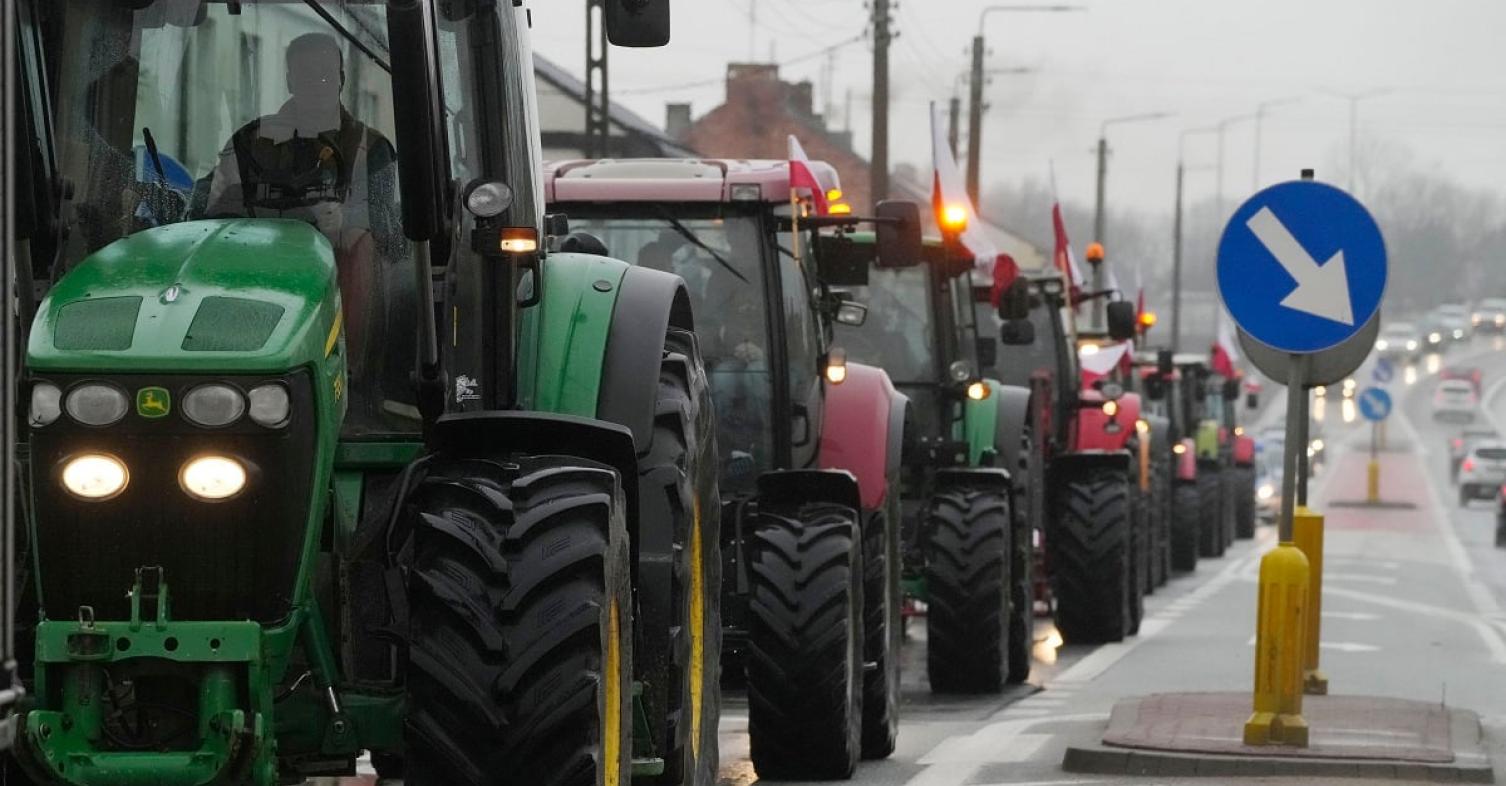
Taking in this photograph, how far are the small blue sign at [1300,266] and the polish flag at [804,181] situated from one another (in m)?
1.75

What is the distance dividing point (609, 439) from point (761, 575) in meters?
4.55

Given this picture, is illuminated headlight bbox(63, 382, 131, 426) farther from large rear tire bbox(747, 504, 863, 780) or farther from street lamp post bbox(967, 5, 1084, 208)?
street lamp post bbox(967, 5, 1084, 208)

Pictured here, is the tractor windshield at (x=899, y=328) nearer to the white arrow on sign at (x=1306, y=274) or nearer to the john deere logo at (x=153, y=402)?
the white arrow on sign at (x=1306, y=274)

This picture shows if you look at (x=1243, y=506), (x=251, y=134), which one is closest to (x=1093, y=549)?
(x=251, y=134)

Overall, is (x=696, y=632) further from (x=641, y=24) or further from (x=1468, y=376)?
(x=1468, y=376)

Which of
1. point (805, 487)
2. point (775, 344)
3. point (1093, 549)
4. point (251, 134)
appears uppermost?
point (251, 134)

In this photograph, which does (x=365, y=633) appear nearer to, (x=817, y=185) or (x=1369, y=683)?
(x=817, y=185)

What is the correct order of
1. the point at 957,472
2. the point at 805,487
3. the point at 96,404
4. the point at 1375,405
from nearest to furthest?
1. the point at 96,404
2. the point at 805,487
3. the point at 957,472
4. the point at 1375,405

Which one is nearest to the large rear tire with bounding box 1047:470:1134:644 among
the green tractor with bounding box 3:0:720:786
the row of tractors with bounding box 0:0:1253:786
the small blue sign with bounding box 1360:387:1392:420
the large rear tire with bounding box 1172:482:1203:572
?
the row of tractors with bounding box 0:0:1253:786

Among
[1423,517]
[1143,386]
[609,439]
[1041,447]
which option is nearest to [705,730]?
Answer: [609,439]

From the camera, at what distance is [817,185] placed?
13.1 meters

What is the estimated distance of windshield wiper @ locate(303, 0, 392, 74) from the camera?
7.02 metres

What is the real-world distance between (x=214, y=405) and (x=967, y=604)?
964 centimetres

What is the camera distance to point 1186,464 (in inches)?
1401
